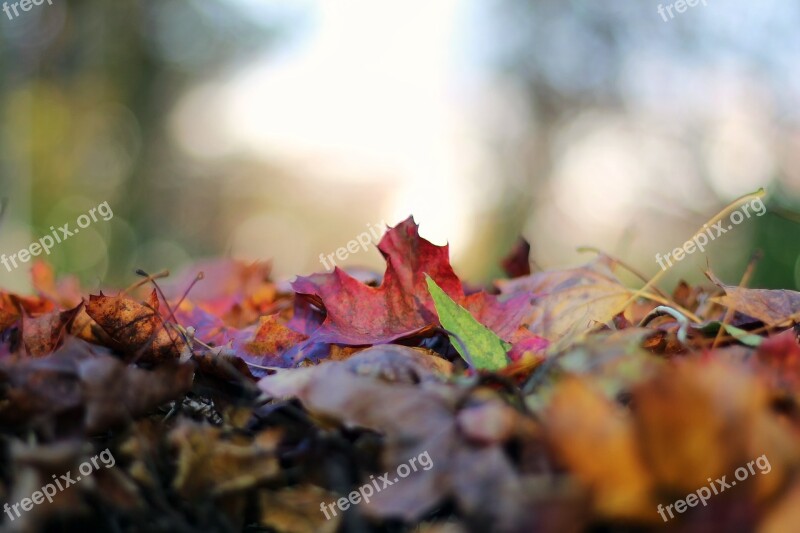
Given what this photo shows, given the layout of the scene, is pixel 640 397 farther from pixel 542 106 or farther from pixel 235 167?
pixel 235 167
